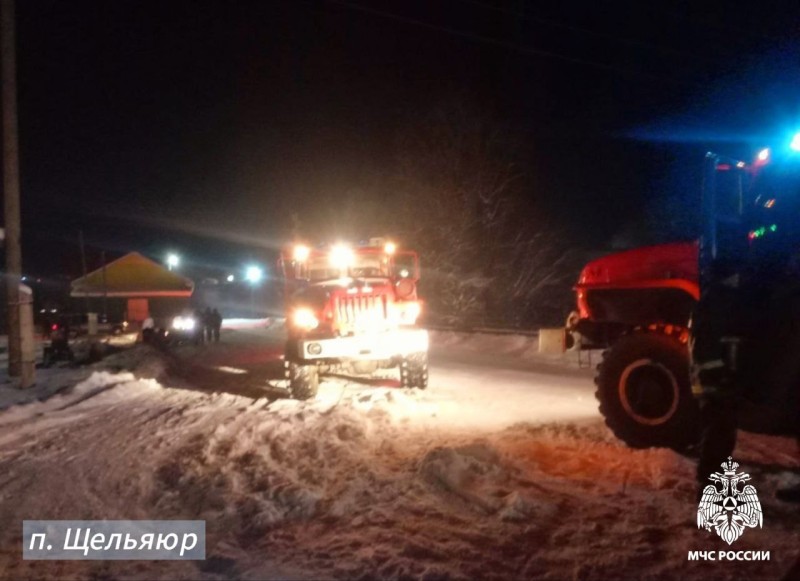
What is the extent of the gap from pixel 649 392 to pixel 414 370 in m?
5.16

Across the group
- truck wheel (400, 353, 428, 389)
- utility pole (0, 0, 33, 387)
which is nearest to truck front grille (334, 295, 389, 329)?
truck wheel (400, 353, 428, 389)

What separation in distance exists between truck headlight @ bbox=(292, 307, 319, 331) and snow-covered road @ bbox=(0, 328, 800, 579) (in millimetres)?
1314

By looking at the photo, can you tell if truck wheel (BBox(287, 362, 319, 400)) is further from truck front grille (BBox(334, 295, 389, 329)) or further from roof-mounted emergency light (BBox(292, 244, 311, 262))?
roof-mounted emergency light (BBox(292, 244, 311, 262))

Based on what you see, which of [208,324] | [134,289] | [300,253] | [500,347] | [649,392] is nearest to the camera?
[649,392]

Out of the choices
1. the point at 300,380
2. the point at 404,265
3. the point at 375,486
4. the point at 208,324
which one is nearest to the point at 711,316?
the point at 375,486

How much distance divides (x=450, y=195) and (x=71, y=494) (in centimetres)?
2458

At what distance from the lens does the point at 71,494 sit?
6.85m

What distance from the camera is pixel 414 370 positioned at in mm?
12406

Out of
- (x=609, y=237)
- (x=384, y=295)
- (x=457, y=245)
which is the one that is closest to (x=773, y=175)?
(x=384, y=295)

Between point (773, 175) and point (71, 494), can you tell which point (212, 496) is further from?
point (773, 175)

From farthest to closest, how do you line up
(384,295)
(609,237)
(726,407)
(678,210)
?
1. (609,237)
2. (678,210)
3. (384,295)
4. (726,407)

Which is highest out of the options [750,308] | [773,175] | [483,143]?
[483,143]

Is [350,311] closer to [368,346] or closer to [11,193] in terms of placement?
[368,346]

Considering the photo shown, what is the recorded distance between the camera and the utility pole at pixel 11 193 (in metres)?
12.0
